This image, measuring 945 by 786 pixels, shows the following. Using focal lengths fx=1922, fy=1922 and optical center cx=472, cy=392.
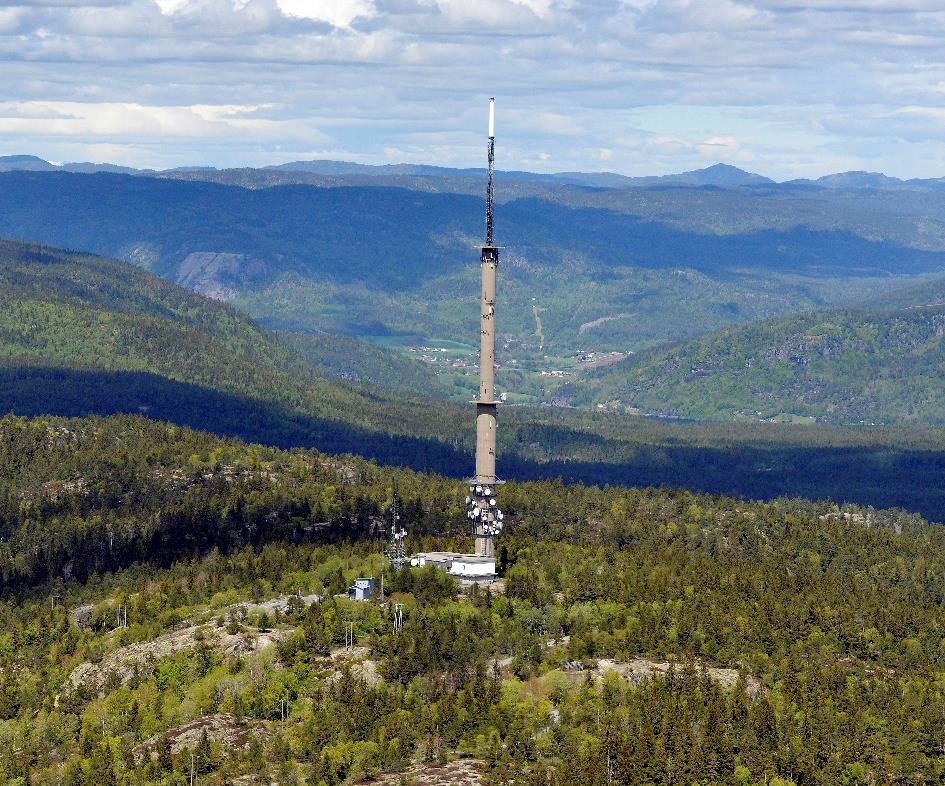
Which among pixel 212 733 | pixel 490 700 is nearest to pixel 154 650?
pixel 212 733

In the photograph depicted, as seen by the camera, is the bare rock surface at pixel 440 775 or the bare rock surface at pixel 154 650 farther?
the bare rock surface at pixel 154 650

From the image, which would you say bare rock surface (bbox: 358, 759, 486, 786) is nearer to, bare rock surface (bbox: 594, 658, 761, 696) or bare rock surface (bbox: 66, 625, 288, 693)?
bare rock surface (bbox: 594, 658, 761, 696)

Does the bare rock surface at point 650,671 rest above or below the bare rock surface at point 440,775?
above

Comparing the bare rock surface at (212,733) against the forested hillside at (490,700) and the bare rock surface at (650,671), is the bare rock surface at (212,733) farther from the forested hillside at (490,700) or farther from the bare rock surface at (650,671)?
the bare rock surface at (650,671)

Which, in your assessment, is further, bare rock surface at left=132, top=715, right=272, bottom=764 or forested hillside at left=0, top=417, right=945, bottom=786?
bare rock surface at left=132, top=715, right=272, bottom=764

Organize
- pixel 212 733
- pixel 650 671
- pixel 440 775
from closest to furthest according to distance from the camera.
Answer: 1. pixel 440 775
2. pixel 212 733
3. pixel 650 671

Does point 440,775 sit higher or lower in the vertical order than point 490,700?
lower

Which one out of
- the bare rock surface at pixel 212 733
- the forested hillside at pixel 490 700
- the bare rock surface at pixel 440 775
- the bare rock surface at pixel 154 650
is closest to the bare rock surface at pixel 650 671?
the forested hillside at pixel 490 700

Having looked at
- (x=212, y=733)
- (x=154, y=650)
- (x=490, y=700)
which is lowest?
(x=212, y=733)

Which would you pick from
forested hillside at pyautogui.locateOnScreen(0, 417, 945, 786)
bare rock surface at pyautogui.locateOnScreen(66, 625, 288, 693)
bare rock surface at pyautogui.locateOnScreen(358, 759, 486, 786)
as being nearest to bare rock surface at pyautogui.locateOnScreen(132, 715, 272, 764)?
forested hillside at pyautogui.locateOnScreen(0, 417, 945, 786)

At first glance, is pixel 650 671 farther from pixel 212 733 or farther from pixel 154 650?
pixel 154 650

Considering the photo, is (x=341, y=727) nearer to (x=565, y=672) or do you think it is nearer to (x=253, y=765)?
(x=253, y=765)
